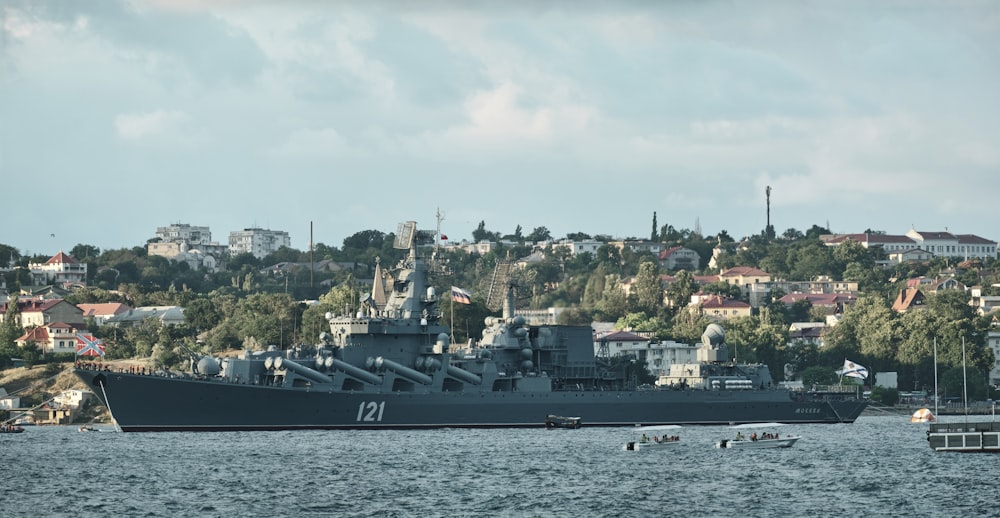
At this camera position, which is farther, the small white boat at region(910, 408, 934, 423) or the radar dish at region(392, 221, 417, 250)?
the small white boat at region(910, 408, 934, 423)

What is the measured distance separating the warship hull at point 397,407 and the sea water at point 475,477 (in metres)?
1.52

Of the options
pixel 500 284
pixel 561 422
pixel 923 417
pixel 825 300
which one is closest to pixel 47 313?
pixel 500 284

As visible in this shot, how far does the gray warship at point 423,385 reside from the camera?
79.8 metres

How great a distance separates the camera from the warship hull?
260 feet

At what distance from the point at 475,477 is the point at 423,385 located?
2645cm

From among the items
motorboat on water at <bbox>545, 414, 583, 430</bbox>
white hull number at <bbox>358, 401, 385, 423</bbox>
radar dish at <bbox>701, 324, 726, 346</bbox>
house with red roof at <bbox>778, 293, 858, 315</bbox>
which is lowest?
motorboat on water at <bbox>545, 414, 583, 430</bbox>

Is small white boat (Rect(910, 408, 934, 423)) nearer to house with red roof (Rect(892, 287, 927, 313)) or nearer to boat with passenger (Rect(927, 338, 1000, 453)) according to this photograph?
boat with passenger (Rect(927, 338, 1000, 453))

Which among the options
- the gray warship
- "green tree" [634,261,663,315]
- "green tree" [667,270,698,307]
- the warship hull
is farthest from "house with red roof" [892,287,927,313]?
the warship hull

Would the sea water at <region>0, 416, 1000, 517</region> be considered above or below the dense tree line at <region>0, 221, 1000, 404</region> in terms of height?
below

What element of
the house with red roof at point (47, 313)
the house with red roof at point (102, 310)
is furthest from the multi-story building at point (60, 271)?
the house with red roof at point (47, 313)

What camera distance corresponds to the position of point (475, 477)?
58.8 m

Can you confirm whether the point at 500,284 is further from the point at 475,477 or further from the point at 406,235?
the point at 475,477

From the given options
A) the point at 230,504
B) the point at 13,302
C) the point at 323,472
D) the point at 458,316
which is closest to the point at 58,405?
the point at 458,316

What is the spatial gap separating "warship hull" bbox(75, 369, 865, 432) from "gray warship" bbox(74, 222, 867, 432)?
0.06 metres
